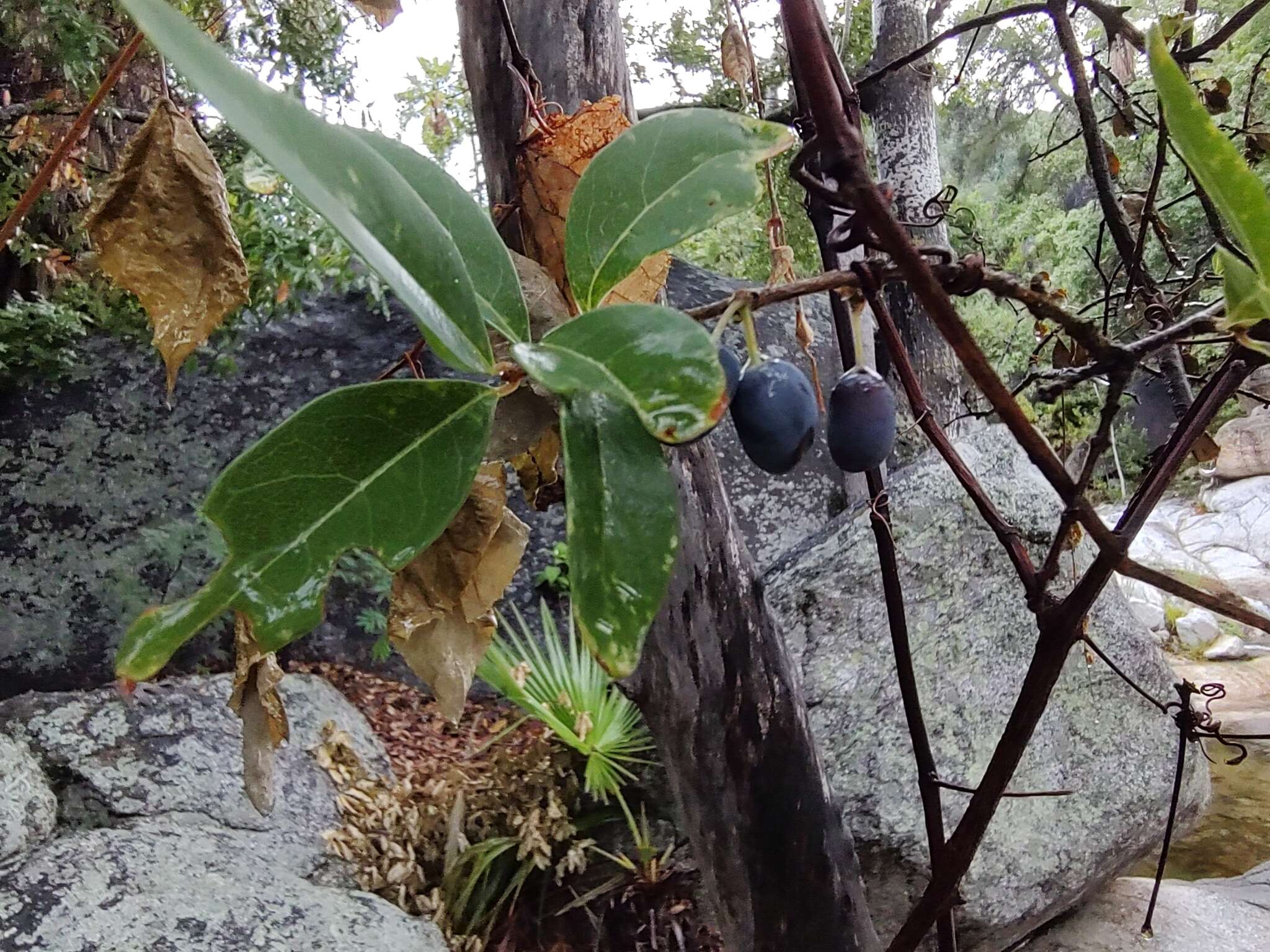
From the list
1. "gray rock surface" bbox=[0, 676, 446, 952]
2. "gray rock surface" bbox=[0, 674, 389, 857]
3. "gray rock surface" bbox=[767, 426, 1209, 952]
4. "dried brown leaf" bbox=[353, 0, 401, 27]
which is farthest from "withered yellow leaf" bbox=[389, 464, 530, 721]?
"gray rock surface" bbox=[0, 674, 389, 857]

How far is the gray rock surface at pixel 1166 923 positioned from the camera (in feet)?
4.38

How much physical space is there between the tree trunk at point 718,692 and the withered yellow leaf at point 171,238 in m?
0.26

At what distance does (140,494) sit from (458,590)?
2377 millimetres

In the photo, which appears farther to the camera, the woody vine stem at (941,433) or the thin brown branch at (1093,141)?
the thin brown branch at (1093,141)

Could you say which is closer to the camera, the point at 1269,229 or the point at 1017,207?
the point at 1269,229

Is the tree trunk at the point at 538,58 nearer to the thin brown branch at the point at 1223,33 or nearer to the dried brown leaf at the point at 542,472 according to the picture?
the dried brown leaf at the point at 542,472

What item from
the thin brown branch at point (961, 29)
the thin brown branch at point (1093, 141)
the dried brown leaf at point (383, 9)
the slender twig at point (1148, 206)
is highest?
the thin brown branch at point (961, 29)

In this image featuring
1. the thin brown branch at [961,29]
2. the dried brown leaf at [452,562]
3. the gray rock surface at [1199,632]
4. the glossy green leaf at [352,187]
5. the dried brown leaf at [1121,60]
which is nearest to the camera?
the glossy green leaf at [352,187]

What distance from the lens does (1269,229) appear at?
0.66 feet

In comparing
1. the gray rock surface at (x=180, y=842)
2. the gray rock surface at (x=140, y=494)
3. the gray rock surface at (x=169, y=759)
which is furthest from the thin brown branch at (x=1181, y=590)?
the gray rock surface at (x=140, y=494)

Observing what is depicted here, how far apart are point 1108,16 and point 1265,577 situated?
5048 millimetres

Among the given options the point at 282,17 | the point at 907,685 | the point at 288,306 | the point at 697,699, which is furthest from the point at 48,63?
the point at 907,685

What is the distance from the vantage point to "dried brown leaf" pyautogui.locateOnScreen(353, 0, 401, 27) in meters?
0.55

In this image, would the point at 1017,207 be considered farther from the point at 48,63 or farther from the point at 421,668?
the point at 421,668
